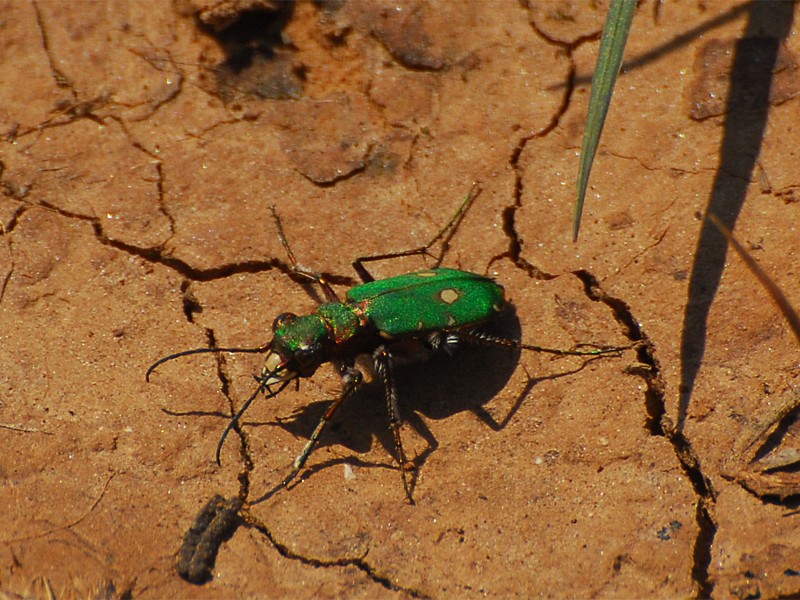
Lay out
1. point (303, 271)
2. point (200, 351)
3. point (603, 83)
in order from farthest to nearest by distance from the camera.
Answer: point (303, 271) → point (200, 351) → point (603, 83)

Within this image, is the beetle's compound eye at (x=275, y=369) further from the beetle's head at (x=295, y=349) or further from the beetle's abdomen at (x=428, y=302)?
the beetle's abdomen at (x=428, y=302)

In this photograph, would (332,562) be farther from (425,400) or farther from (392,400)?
(425,400)

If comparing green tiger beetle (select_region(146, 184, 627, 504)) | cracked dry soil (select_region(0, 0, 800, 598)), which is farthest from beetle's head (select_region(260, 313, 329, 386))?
cracked dry soil (select_region(0, 0, 800, 598))

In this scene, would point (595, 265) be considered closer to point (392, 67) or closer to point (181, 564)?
point (392, 67)

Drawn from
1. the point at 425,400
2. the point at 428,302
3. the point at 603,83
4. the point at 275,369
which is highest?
the point at 603,83

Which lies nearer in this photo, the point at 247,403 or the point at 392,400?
the point at 247,403

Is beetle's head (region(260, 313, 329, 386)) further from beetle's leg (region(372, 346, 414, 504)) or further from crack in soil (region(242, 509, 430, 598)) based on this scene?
crack in soil (region(242, 509, 430, 598))

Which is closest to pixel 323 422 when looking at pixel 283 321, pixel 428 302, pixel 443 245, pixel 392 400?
pixel 392 400

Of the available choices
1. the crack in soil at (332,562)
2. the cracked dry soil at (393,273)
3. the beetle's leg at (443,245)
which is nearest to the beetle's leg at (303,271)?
the cracked dry soil at (393,273)
